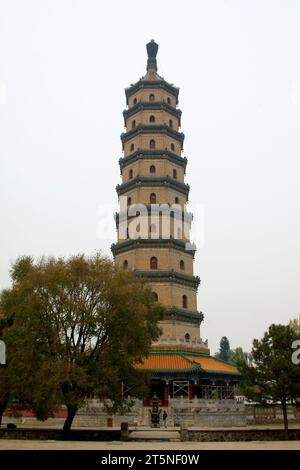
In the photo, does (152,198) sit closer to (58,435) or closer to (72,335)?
(72,335)

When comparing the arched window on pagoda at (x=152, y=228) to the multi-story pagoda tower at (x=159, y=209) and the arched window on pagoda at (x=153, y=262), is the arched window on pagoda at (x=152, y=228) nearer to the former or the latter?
the multi-story pagoda tower at (x=159, y=209)

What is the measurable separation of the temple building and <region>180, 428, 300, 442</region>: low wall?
8619 millimetres

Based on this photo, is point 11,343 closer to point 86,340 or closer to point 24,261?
point 86,340

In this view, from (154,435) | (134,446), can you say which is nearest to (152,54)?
(154,435)

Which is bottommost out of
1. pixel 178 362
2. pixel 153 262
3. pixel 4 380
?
pixel 4 380

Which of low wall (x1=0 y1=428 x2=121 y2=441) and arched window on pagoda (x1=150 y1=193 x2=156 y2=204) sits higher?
arched window on pagoda (x1=150 y1=193 x2=156 y2=204)

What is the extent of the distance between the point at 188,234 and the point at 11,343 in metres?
20.2

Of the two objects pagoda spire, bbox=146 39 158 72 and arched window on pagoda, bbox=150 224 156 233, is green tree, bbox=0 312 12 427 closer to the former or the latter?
arched window on pagoda, bbox=150 224 156 233

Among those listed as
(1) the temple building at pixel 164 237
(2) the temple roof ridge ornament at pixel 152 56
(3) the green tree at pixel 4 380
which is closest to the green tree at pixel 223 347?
(1) the temple building at pixel 164 237

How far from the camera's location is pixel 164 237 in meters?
39.6

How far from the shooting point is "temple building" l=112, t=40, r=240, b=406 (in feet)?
117

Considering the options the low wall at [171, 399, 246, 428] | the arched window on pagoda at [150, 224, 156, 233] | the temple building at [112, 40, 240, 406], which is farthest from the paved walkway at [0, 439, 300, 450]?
the arched window on pagoda at [150, 224, 156, 233]

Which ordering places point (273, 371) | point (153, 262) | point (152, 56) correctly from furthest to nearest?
point (152, 56) → point (153, 262) → point (273, 371)

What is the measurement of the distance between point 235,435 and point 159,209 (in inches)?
767
